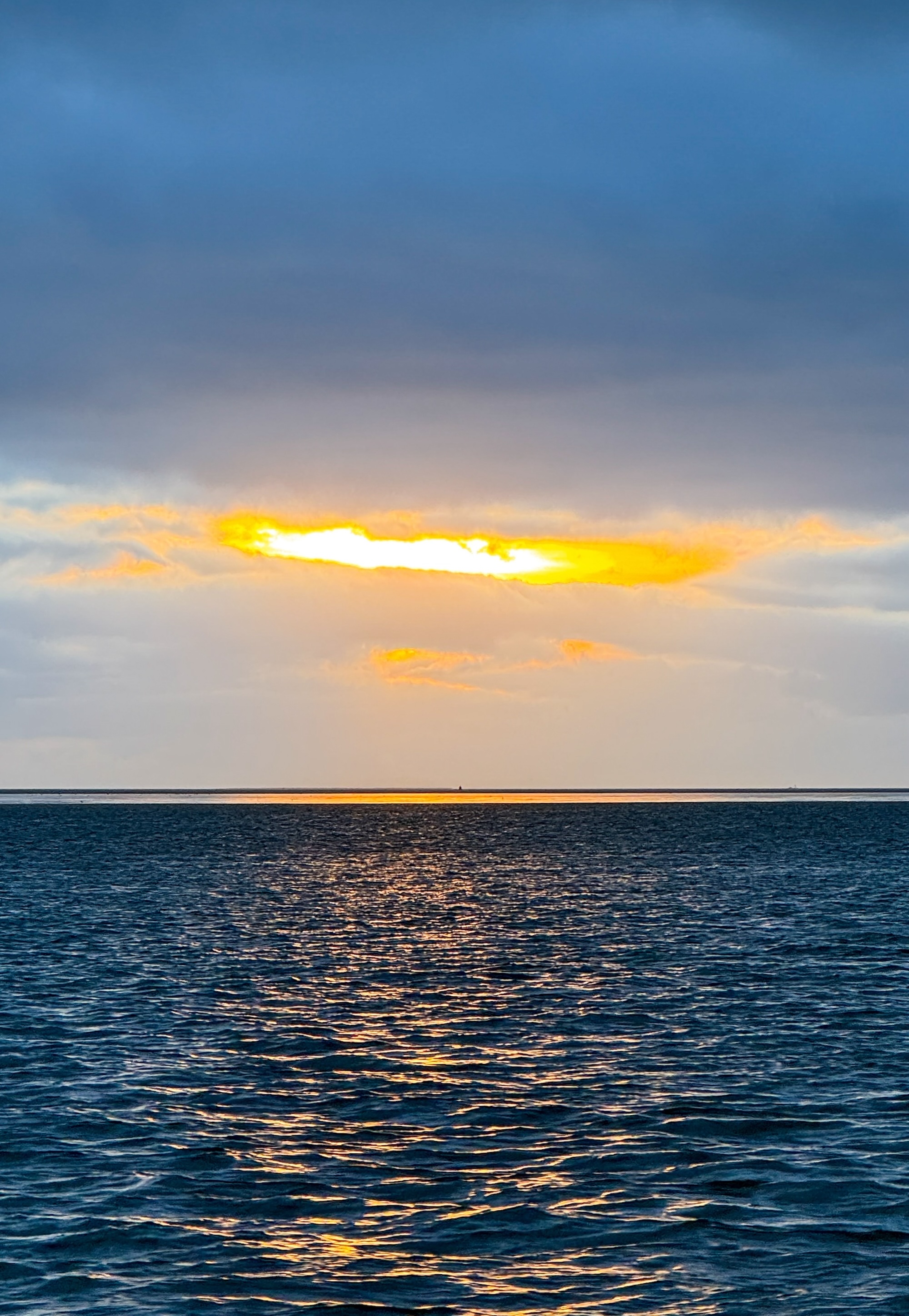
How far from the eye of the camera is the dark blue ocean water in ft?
68.1

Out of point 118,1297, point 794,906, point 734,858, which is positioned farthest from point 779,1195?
point 734,858

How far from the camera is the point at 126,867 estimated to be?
117 meters

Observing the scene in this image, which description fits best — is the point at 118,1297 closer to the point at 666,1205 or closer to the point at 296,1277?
the point at 296,1277

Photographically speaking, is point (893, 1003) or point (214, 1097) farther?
point (893, 1003)

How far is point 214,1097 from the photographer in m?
31.6

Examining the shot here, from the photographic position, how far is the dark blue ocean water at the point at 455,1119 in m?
20.8

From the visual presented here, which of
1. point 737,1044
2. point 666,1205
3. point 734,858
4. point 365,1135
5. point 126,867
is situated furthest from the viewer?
point 734,858

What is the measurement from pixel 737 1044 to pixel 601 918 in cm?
3548

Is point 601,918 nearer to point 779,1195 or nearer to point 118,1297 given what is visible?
point 779,1195

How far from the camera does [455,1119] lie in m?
29.8

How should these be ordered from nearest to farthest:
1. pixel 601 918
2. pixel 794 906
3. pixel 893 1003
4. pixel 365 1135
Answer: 1. pixel 365 1135
2. pixel 893 1003
3. pixel 601 918
4. pixel 794 906

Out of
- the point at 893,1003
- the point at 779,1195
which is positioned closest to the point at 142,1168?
the point at 779,1195

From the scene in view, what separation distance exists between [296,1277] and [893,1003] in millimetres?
28268

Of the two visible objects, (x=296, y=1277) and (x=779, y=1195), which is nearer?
(x=296, y=1277)
